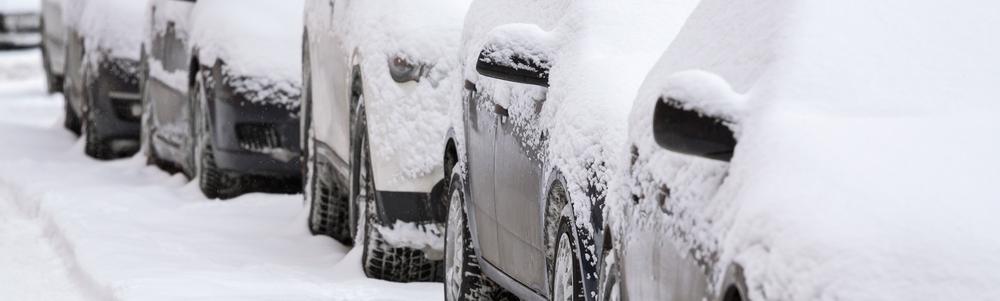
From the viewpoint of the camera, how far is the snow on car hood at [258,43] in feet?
36.2

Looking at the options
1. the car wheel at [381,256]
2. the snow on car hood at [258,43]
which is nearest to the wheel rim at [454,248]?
the car wheel at [381,256]

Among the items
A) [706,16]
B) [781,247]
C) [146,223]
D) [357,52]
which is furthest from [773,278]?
[146,223]

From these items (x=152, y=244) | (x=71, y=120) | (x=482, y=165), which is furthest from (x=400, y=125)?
(x=71, y=120)

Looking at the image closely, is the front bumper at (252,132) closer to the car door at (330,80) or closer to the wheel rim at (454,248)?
the car door at (330,80)

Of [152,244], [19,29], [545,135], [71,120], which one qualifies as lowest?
[19,29]

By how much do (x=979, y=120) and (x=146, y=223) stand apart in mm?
7545

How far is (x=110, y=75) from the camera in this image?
14820mm

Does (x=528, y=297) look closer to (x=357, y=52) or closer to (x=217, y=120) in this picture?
(x=357, y=52)

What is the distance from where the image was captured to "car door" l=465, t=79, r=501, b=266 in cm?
668

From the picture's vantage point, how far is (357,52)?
880cm

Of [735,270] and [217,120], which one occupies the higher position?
[735,270]

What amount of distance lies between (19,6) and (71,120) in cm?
1194

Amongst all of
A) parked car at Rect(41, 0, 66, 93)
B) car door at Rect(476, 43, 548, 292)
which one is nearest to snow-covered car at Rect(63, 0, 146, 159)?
parked car at Rect(41, 0, 66, 93)

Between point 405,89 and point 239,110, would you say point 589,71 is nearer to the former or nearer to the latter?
point 405,89
